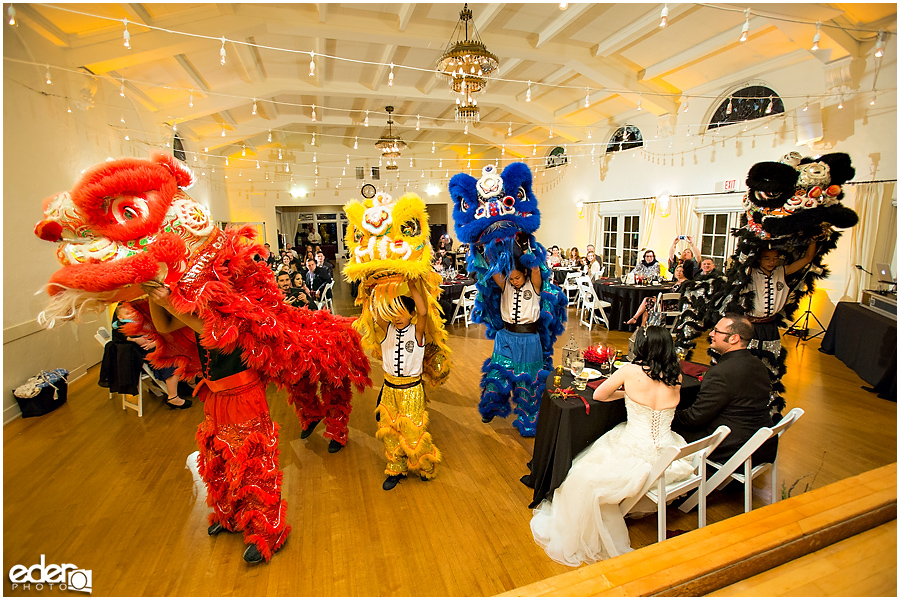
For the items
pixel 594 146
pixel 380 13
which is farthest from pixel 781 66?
pixel 380 13

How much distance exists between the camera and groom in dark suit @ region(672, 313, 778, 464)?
7.56 feet

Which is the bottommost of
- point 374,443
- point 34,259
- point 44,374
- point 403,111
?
point 374,443

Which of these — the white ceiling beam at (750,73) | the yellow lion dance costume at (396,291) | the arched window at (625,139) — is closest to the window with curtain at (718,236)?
the white ceiling beam at (750,73)

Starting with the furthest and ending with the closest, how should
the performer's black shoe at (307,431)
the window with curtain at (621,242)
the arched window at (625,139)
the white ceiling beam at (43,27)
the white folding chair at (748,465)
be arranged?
1. the window with curtain at (621,242)
2. the arched window at (625,139)
3. the performer's black shoe at (307,431)
4. the white ceiling beam at (43,27)
5. the white folding chair at (748,465)

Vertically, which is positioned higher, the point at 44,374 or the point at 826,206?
the point at 826,206

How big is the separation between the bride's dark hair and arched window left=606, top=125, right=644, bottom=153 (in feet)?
28.7

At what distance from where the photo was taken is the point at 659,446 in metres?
2.24

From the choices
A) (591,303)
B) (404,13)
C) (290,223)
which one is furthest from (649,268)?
(290,223)

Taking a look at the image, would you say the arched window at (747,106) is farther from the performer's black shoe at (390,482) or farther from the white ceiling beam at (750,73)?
the performer's black shoe at (390,482)

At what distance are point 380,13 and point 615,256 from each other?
788 centimetres

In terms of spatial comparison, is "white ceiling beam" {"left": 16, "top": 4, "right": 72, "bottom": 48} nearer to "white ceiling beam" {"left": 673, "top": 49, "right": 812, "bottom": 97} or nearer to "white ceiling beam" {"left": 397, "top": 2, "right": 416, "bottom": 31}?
"white ceiling beam" {"left": 397, "top": 2, "right": 416, "bottom": 31}

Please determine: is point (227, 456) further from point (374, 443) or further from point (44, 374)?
point (44, 374)

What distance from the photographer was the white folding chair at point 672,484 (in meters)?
1.95

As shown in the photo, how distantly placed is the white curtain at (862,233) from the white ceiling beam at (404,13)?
521cm
